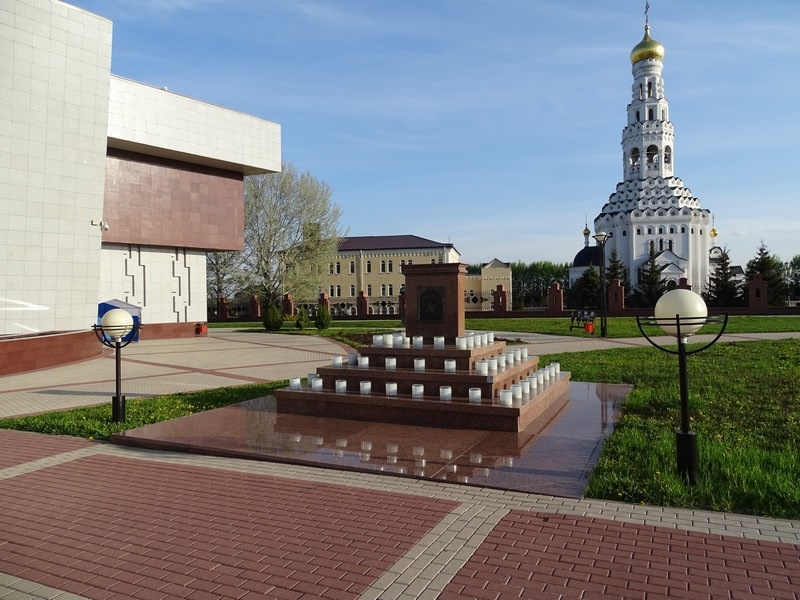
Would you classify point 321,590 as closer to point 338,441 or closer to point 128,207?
point 338,441

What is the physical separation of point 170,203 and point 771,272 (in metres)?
43.4

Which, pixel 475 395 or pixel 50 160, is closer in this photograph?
pixel 475 395

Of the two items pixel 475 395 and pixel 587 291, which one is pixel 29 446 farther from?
pixel 587 291

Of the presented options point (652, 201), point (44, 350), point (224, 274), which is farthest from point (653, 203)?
point (44, 350)

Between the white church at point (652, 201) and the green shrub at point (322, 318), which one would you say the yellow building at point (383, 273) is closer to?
the white church at point (652, 201)

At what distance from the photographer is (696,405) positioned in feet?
27.3

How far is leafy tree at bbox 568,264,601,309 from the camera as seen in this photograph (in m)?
47.3

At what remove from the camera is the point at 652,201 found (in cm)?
6612

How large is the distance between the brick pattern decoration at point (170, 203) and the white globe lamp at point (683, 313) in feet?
68.0

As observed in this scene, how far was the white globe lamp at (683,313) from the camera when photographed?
17.2 ft

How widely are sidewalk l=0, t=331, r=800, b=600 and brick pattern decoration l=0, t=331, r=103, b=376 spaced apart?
9116 mm

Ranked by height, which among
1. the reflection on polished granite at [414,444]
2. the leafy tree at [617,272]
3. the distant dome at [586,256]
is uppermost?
the distant dome at [586,256]

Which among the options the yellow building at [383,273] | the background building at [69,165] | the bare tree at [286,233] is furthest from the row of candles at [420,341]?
the yellow building at [383,273]

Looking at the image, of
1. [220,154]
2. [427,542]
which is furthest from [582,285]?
[427,542]
